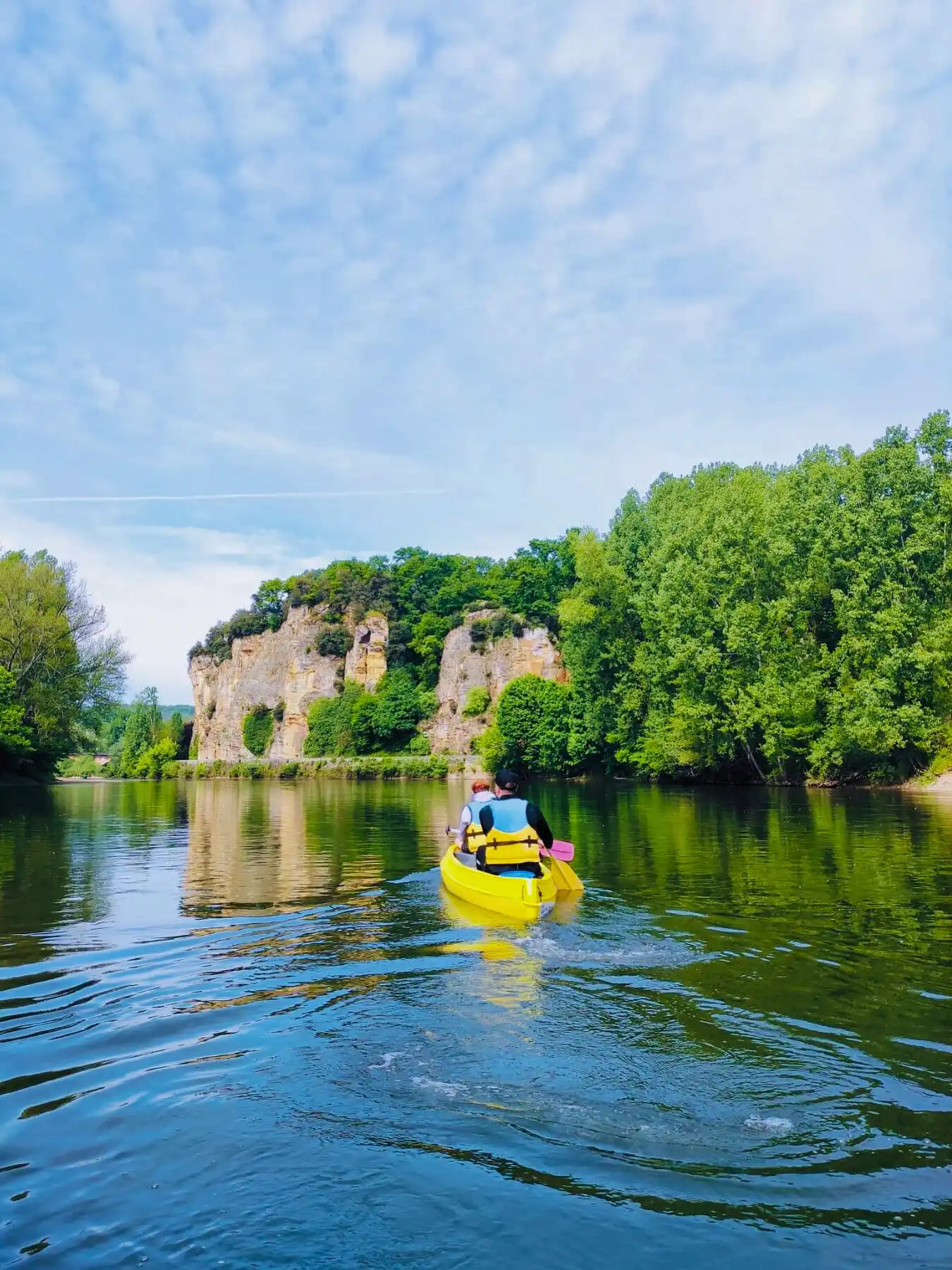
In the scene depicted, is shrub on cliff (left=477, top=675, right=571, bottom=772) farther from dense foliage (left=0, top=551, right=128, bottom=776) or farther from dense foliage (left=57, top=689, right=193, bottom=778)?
dense foliage (left=57, top=689, right=193, bottom=778)

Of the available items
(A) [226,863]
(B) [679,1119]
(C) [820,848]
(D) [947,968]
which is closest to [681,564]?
(C) [820,848]

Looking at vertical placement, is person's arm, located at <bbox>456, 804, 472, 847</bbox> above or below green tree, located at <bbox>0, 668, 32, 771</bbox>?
below

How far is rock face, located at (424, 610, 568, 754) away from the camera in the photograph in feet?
256

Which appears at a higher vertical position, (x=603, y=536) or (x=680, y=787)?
(x=603, y=536)

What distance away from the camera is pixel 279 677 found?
96.3 meters

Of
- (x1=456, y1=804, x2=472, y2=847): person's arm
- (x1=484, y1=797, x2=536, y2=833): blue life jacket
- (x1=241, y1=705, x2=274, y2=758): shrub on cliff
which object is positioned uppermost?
(x1=241, y1=705, x2=274, y2=758): shrub on cliff

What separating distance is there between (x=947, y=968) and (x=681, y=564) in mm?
36129

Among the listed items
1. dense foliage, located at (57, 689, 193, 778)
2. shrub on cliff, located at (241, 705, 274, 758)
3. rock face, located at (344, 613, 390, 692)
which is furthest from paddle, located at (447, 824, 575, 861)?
dense foliage, located at (57, 689, 193, 778)

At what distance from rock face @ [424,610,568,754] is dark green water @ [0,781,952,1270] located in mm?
64319

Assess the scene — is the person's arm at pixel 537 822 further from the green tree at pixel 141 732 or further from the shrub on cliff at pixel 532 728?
the green tree at pixel 141 732

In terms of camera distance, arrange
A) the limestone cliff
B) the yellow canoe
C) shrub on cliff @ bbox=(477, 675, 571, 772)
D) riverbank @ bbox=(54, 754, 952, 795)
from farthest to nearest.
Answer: the limestone cliff → shrub on cliff @ bbox=(477, 675, 571, 772) → riverbank @ bbox=(54, 754, 952, 795) → the yellow canoe

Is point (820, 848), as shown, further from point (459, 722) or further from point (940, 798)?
point (459, 722)

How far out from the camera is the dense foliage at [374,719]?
8369cm

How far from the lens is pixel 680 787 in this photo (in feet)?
150
